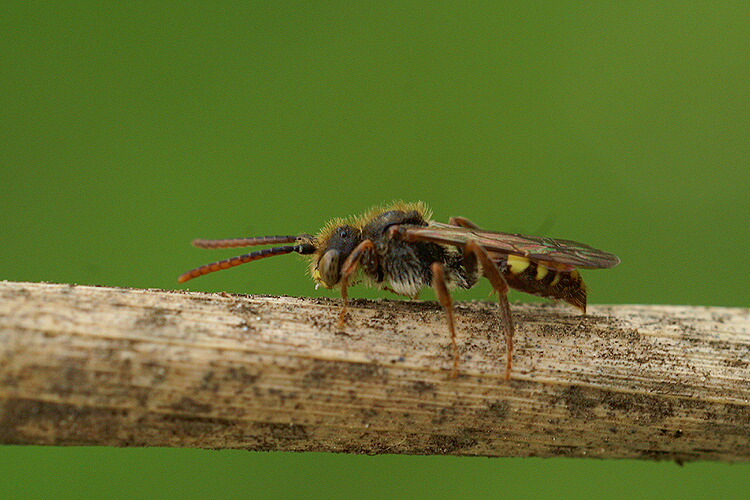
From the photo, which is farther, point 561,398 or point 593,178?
point 593,178

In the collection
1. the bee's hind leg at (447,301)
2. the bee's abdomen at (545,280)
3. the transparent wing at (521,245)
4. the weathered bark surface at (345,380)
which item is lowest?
the weathered bark surface at (345,380)

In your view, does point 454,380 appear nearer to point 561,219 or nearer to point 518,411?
point 518,411

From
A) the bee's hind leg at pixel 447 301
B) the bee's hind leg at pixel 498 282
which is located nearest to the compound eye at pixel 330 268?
the bee's hind leg at pixel 447 301

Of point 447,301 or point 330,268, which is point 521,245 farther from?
point 330,268

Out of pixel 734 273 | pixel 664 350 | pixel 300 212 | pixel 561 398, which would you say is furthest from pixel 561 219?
pixel 561 398

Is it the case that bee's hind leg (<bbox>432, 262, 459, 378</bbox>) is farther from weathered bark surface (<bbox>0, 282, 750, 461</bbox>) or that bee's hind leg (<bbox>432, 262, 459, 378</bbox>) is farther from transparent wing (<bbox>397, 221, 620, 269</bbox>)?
transparent wing (<bbox>397, 221, 620, 269</bbox>)

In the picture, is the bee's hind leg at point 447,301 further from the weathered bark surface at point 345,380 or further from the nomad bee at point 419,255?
the nomad bee at point 419,255
